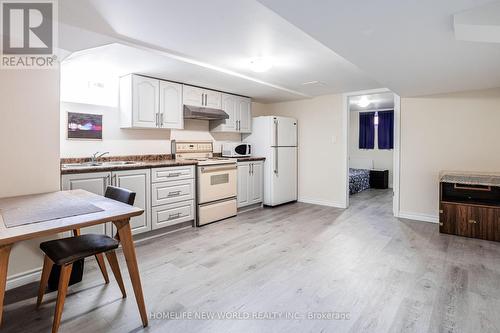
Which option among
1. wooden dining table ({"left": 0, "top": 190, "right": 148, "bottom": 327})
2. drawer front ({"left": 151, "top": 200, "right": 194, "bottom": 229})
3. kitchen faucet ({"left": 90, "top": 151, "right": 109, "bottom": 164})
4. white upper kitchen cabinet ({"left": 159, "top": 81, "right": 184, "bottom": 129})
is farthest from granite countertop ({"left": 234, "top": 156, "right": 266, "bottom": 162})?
wooden dining table ({"left": 0, "top": 190, "right": 148, "bottom": 327})

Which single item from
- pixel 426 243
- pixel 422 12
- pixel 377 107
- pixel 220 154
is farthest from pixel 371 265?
pixel 377 107

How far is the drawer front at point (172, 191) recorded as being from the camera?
338 cm

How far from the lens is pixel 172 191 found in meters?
3.54

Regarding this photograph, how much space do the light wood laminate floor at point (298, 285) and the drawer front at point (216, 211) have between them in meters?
0.28

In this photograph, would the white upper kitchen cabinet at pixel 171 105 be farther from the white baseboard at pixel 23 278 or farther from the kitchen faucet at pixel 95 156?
the white baseboard at pixel 23 278

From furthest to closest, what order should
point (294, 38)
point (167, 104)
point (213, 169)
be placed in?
1. point (213, 169)
2. point (167, 104)
3. point (294, 38)

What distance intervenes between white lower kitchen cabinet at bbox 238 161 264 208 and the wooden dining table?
2.69 m

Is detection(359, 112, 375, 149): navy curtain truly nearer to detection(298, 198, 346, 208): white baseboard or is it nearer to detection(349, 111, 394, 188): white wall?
detection(349, 111, 394, 188): white wall

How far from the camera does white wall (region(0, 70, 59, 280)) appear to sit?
216cm

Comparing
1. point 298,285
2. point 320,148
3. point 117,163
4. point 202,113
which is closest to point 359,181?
point 320,148

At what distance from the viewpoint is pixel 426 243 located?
3.17 metres

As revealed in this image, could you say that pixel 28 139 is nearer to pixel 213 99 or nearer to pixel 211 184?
pixel 211 184

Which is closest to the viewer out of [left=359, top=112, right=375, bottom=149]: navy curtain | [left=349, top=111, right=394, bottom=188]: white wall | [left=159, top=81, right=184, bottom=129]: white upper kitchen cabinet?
[left=159, top=81, right=184, bottom=129]: white upper kitchen cabinet

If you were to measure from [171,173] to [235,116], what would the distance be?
180 cm
